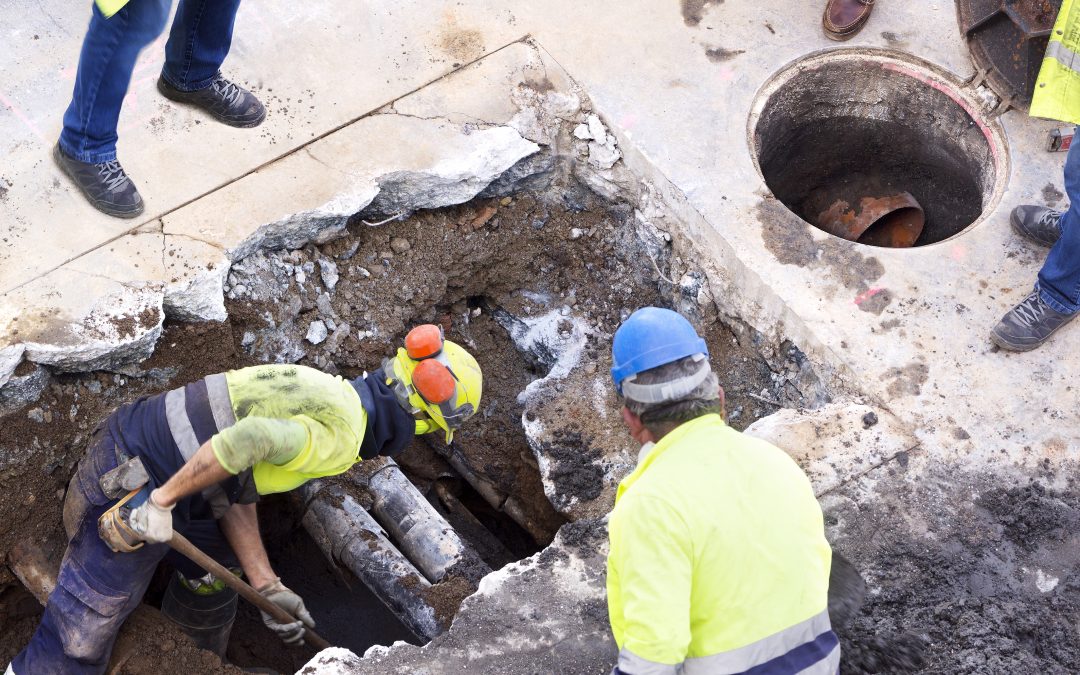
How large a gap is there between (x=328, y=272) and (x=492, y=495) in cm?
132

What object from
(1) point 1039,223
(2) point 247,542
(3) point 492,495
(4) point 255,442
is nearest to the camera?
(4) point 255,442

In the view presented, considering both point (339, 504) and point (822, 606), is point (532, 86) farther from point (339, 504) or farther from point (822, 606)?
point (822, 606)

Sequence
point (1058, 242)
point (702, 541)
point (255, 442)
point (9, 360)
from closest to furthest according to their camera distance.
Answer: point (702, 541), point (255, 442), point (9, 360), point (1058, 242)

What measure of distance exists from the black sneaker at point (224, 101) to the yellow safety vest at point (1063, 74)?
3.32 m

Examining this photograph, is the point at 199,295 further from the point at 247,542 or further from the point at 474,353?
the point at 474,353

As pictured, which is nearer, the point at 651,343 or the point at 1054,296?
the point at 651,343

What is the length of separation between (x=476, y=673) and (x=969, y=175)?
350 cm

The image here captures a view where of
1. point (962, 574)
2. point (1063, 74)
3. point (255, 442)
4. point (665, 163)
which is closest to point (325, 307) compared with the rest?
point (255, 442)

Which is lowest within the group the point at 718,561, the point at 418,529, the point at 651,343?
the point at 418,529

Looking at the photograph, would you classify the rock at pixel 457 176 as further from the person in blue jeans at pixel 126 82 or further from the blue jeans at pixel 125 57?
the blue jeans at pixel 125 57

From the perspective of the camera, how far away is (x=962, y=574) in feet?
10.9

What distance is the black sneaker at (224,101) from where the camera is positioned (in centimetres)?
427

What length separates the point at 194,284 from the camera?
385cm

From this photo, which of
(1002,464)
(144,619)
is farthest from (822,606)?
(144,619)
